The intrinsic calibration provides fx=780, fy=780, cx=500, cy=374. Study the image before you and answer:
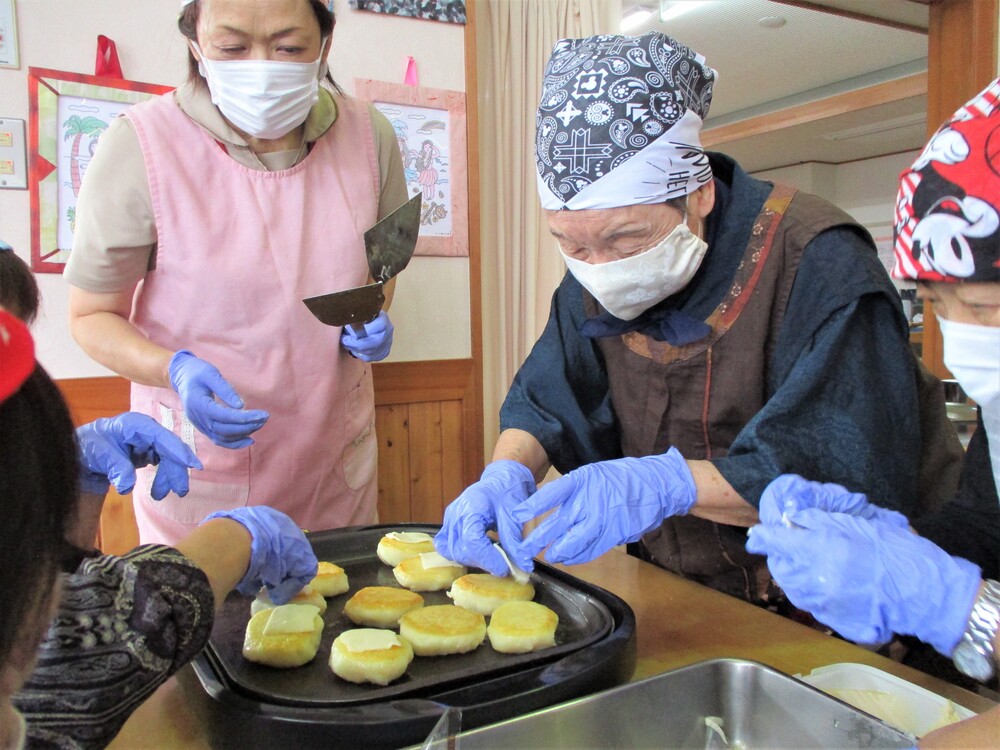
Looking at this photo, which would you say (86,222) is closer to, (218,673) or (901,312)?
(218,673)

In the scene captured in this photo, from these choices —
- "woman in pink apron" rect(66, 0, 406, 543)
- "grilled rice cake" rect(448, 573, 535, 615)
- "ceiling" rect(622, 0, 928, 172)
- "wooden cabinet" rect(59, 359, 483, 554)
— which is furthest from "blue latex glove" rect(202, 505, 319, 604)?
"ceiling" rect(622, 0, 928, 172)

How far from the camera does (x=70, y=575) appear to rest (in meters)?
0.74

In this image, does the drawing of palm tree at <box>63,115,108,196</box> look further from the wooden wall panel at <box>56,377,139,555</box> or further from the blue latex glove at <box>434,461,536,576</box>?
the blue latex glove at <box>434,461,536,576</box>

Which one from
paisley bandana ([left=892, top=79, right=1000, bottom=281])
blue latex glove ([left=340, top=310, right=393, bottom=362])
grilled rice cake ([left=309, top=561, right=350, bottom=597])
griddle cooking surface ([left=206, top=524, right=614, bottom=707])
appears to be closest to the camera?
paisley bandana ([left=892, top=79, right=1000, bottom=281])

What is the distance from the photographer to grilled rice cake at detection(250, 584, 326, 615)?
1185mm

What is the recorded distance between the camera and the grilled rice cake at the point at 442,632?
1110 mm

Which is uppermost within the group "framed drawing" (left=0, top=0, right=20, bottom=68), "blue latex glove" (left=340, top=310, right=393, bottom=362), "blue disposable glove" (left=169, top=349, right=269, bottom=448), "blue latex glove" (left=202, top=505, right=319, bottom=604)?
"framed drawing" (left=0, top=0, right=20, bottom=68)

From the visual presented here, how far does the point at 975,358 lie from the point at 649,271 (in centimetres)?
53

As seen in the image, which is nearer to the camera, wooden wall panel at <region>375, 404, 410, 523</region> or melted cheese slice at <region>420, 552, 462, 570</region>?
melted cheese slice at <region>420, 552, 462, 570</region>

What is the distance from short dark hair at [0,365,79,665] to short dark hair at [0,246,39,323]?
569 mm

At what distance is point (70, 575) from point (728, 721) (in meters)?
0.74

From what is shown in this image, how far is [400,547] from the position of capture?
4.64 feet

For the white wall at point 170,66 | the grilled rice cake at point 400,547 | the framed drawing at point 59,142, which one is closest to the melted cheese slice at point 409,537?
the grilled rice cake at point 400,547

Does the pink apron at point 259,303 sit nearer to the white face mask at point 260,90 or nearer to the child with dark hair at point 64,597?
the white face mask at point 260,90
